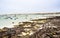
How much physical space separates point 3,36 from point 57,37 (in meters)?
4.04

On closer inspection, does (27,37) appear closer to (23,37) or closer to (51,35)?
(23,37)

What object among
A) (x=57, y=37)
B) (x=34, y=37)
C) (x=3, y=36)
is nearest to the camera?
(x=57, y=37)

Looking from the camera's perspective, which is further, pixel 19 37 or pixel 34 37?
pixel 19 37

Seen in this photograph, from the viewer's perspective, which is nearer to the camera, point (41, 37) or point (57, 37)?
point (57, 37)

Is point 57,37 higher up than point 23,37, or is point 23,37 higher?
point 57,37

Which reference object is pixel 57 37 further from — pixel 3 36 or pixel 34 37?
pixel 3 36

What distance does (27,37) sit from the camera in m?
11.2

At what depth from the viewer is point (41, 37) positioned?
978cm

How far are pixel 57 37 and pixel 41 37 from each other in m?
1.17

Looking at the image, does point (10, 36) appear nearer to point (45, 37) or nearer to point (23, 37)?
point (23, 37)

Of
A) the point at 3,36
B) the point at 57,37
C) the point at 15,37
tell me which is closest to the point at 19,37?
the point at 15,37

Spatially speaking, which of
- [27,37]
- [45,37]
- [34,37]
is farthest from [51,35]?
[27,37]

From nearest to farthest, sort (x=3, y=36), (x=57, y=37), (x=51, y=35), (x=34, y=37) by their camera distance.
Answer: (x=57, y=37), (x=51, y=35), (x=34, y=37), (x=3, y=36)

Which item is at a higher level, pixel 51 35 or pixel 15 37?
pixel 51 35
